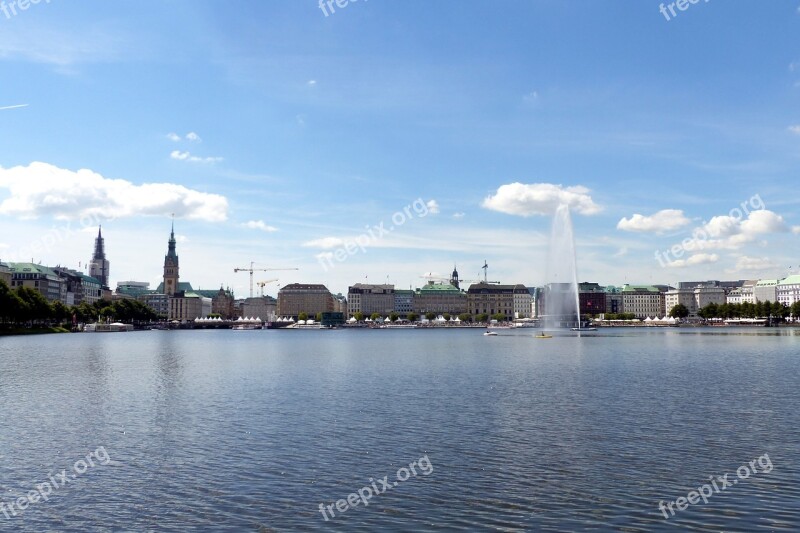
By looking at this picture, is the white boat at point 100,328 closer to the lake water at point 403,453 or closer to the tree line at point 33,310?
the tree line at point 33,310

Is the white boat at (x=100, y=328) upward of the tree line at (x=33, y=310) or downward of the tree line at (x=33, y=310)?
downward

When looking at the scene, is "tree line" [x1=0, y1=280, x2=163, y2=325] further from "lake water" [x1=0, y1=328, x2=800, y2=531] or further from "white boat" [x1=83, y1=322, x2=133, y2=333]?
"lake water" [x1=0, y1=328, x2=800, y2=531]

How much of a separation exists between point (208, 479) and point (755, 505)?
576 inches

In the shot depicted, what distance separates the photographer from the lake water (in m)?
18.0

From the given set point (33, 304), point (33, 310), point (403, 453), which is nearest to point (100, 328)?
point (33, 304)

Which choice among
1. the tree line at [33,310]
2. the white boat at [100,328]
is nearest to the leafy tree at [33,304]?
the tree line at [33,310]

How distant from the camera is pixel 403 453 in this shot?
2464 centimetres

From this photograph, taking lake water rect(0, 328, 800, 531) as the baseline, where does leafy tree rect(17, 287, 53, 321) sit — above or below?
above

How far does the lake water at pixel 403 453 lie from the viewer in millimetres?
18000

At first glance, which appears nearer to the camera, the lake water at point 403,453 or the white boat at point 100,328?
the lake water at point 403,453

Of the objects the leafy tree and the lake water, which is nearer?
the lake water

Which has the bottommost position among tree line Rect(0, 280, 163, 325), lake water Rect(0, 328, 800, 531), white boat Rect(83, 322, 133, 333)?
lake water Rect(0, 328, 800, 531)

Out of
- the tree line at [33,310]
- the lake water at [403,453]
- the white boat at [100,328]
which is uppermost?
the tree line at [33,310]

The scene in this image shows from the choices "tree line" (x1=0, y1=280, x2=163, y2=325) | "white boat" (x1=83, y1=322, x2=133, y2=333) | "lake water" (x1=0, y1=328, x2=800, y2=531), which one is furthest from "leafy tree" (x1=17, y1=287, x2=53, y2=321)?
"lake water" (x1=0, y1=328, x2=800, y2=531)
